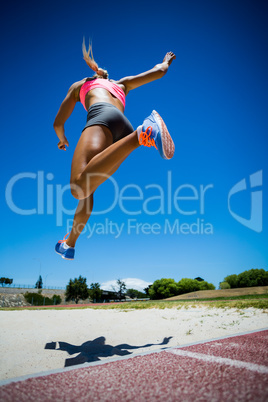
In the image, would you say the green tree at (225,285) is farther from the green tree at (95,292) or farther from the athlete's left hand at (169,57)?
the athlete's left hand at (169,57)

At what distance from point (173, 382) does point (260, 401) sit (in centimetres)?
34

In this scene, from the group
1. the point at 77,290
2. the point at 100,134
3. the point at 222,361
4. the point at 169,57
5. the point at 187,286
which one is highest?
the point at 169,57

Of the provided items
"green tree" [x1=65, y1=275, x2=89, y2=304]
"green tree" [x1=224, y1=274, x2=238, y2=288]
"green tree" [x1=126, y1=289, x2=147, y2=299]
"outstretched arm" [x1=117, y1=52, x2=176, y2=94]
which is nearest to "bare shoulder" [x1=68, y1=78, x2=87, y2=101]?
"outstretched arm" [x1=117, y1=52, x2=176, y2=94]

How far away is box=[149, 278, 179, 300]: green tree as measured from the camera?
41.9 m

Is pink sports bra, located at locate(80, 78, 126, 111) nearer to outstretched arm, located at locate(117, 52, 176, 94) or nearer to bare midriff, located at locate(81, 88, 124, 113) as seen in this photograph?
bare midriff, located at locate(81, 88, 124, 113)

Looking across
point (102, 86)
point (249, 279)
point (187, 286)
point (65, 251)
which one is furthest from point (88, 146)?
point (187, 286)

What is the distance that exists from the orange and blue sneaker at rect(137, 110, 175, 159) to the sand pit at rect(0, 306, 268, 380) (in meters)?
2.20

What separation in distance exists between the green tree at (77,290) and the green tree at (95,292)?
3.63 metres

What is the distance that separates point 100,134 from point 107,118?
158mm

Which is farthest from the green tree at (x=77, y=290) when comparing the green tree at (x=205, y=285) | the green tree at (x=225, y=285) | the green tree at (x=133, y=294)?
the green tree at (x=225, y=285)

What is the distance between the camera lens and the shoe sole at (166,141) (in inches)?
76.6

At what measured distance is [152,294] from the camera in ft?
145

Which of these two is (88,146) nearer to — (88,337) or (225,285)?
(88,337)

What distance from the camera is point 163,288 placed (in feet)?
139
